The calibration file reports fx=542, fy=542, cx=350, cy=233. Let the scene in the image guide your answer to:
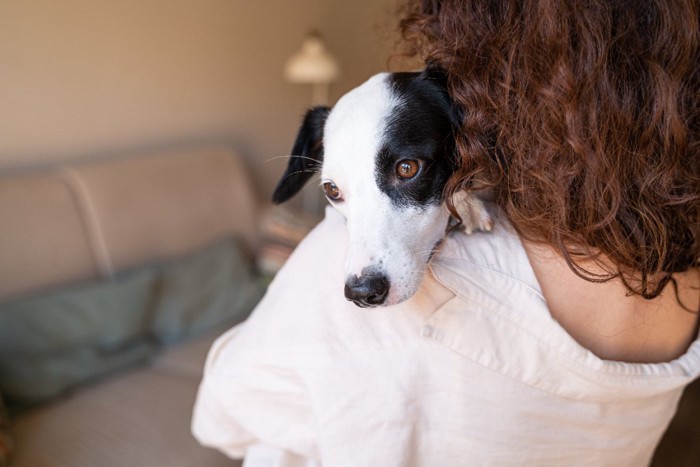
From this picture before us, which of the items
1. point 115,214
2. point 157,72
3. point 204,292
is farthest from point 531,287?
point 157,72

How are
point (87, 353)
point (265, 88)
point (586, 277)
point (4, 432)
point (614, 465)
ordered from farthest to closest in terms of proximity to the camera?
1. point (265, 88)
2. point (87, 353)
3. point (4, 432)
4. point (614, 465)
5. point (586, 277)

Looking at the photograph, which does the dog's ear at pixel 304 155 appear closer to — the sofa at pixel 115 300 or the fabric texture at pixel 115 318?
the sofa at pixel 115 300

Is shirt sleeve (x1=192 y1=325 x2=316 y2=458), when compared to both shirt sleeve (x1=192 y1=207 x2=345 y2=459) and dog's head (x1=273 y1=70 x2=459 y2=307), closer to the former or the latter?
shirt sleeve (x1=192 y1=207 x2=345 y2=459)

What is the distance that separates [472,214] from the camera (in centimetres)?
72

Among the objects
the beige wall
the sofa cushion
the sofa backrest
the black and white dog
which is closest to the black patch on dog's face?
the black and white dog

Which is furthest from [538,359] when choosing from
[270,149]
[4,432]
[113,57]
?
[270,149]

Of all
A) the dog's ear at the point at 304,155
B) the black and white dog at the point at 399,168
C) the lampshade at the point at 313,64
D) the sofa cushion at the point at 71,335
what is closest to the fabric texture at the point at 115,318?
the sofa cushion at the point at 71,335

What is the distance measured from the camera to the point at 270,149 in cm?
323

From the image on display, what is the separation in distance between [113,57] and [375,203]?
2.00 metres

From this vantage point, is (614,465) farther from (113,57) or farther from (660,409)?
(113,57)

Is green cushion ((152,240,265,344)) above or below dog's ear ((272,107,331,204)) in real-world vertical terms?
below

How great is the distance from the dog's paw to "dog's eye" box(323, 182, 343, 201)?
22 cm

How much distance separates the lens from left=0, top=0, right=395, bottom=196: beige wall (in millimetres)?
2062

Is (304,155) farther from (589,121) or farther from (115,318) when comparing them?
(115,318)
